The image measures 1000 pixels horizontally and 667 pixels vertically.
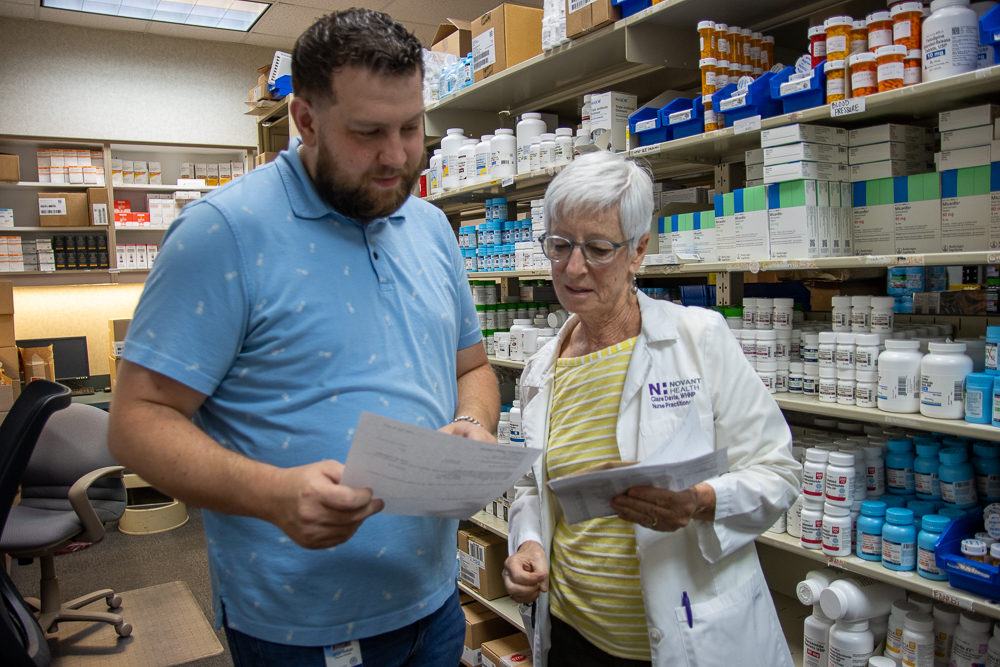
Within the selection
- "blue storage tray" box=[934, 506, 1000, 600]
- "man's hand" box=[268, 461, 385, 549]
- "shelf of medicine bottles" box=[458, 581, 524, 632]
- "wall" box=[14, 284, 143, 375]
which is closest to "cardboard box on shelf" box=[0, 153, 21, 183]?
"wall" box=[14, 284, 143, 375]

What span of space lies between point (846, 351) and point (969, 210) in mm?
469

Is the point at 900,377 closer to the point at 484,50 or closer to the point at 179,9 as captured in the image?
the point at 484,50

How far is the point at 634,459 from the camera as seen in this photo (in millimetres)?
1442

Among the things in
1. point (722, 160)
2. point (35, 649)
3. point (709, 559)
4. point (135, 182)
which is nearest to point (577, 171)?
point (709, 559)

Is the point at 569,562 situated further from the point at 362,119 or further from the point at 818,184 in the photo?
the point at 818,184

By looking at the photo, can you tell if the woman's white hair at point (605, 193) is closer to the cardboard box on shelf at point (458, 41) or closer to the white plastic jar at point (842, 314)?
the white plastic jar at point (842, 314)

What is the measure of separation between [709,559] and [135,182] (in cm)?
722

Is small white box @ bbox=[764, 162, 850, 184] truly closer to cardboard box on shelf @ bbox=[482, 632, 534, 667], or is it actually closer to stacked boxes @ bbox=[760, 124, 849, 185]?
stacked boxes @ bbox=[760, 124, 849, 185]

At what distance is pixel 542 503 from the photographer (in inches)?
62.1

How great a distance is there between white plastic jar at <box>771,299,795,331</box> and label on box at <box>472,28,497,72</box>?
1.74 m

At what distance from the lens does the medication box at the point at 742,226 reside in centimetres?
212

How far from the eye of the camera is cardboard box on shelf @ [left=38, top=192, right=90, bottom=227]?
648 centimetres

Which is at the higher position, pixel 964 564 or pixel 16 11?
pixel 16 11

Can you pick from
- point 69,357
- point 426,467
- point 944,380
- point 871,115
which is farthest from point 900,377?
point 69,357
